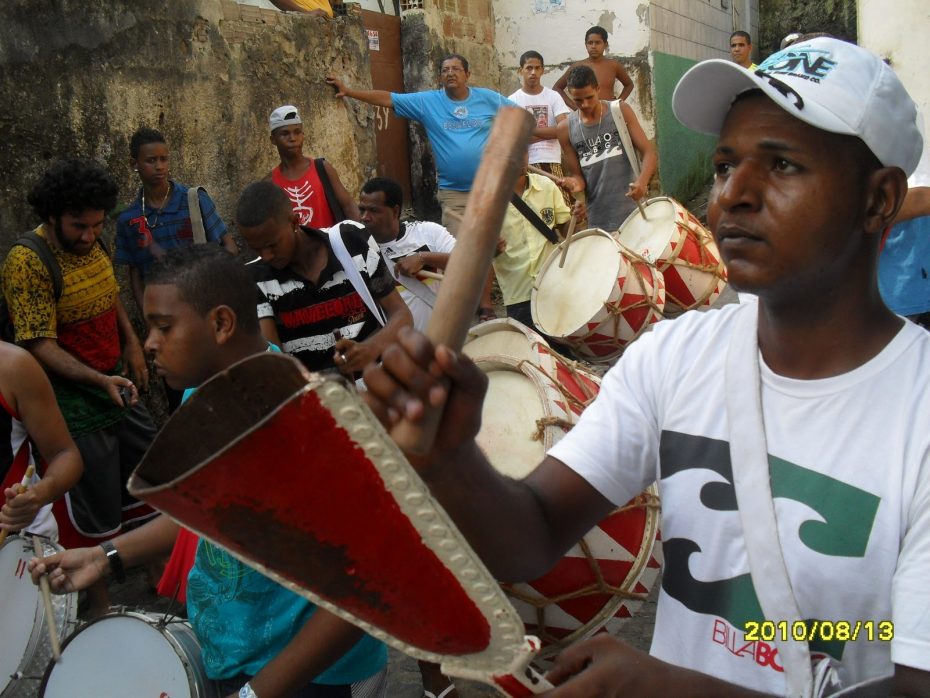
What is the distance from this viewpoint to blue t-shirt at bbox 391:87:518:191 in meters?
7.45

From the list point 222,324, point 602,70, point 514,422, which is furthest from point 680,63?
point 222,324

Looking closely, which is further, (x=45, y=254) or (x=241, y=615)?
(x=45, y=254)

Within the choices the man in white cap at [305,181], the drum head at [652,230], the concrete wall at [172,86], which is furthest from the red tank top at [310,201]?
the drum head at [652,230]

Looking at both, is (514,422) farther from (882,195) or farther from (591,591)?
(882,195)

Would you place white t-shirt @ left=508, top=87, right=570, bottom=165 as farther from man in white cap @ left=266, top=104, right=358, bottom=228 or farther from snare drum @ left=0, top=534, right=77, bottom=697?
snare drum @ left=0, top=534, right=77, bottom=697

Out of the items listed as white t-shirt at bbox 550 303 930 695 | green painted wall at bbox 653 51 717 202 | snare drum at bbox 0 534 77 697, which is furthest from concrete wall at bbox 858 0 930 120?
green painted wall at bbox 653 51 717 202

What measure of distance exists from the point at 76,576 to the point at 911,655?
2.18 m

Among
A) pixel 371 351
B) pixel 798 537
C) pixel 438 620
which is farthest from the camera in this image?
pixel 371 351

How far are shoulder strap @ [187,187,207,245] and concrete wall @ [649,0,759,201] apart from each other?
6.73 meters

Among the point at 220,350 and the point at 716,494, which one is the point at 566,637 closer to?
the point at 220,350

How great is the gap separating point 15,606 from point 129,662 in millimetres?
791

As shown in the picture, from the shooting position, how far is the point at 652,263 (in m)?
6.39

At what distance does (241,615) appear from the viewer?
7.26ft

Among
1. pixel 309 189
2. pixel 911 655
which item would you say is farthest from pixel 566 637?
pixel 309 189
